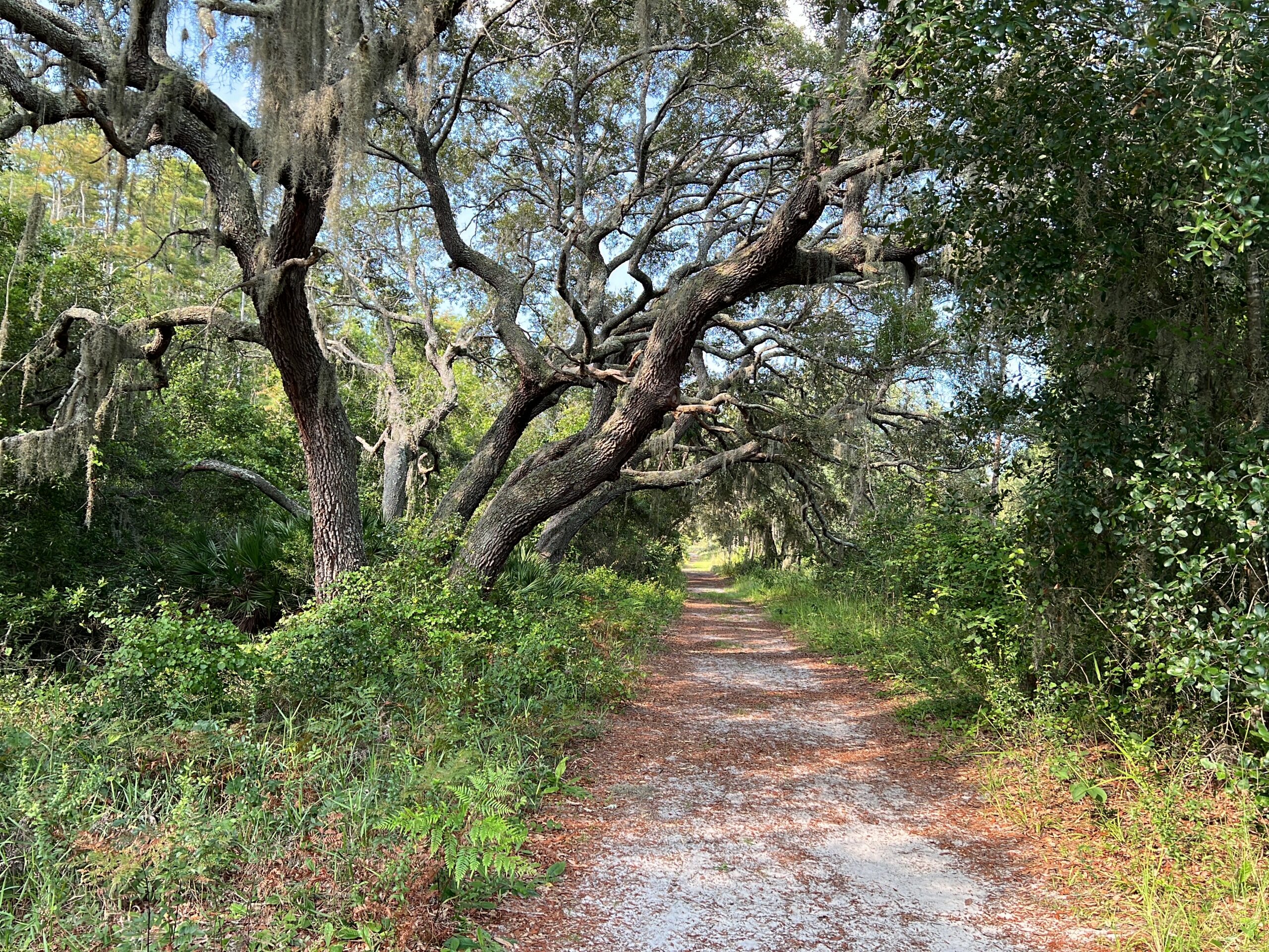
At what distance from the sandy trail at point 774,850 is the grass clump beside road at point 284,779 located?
0.32m

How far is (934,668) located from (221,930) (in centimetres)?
537

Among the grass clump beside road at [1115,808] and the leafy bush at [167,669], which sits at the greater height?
the leafy bush at [167,669]

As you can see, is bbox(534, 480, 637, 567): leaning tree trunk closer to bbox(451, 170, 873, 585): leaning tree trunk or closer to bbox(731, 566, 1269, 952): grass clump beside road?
bbox(451, 170, 873, 585): leaning tree trunk

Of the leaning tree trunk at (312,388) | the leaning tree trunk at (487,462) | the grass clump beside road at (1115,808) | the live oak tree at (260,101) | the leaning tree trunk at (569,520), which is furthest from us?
the leaning tree trunk at (569,520)

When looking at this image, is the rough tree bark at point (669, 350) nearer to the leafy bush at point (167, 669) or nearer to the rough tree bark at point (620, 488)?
the leafy bush at point (167, 669)

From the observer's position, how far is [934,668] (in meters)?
6.13

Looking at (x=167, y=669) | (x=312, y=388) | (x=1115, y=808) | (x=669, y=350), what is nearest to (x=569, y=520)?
(x=669, y=350)

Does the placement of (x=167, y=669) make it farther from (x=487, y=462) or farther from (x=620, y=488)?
(x=620, y=488)

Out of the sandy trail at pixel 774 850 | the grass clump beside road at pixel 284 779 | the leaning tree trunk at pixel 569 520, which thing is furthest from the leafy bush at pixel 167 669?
the leaning tree trunk at pixel 569 520

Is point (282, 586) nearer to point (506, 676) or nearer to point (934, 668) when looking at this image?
point (506, 676)

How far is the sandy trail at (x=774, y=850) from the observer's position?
281cm

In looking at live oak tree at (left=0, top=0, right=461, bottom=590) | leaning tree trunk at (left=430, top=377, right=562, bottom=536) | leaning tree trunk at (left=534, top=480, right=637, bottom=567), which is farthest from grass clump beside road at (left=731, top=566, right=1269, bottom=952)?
live oak tree at (left=0, top=0, right=461, bottom=590)

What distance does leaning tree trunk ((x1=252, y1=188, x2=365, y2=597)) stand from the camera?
5676mm

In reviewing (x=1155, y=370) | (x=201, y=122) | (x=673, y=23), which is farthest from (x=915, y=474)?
(x=201, y=122)
